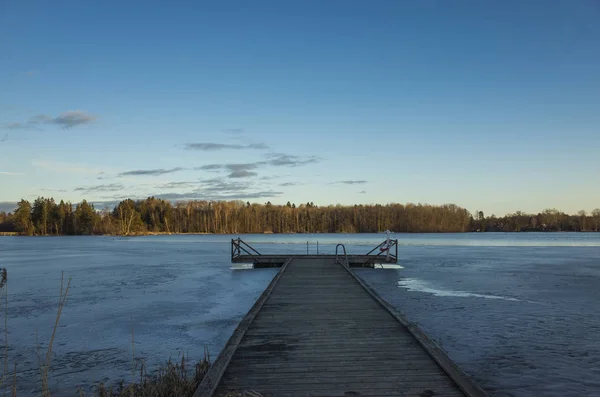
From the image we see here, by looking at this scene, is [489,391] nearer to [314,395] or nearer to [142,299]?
[314,395]

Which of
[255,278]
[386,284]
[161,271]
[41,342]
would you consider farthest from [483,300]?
[161,271]

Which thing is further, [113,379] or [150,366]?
[150,366]

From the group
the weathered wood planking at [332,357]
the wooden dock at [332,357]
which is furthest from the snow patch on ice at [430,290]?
the weathered wood planking at [332,357]

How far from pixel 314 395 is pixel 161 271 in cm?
2373

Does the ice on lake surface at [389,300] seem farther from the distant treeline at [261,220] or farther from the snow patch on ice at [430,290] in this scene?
the distant treeline at [261,220]

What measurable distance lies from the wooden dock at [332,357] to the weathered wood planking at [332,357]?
10 mm

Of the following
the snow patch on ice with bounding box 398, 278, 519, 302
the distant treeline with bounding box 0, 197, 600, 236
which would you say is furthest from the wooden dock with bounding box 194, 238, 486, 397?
the distant treeline with bounding box 0, 197, 600, 236

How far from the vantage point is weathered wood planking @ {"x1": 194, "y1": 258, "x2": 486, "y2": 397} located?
5418mm

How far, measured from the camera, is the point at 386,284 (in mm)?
20109

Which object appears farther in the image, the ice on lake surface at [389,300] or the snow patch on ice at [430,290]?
the snow patch on ice at [430,290]

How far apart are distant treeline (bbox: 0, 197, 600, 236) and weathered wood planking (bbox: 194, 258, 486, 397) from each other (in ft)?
393

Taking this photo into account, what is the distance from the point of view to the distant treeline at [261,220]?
12175cm

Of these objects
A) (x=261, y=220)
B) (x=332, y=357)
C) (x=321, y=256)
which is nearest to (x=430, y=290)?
(x=321, y=256)

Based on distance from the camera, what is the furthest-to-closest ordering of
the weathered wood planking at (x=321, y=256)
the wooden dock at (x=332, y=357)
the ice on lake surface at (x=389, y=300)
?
the weathered wood planking at (x=321, y=256) → the ice on lake surface at (x=389, y=300) → the wooden dock at (x=332, y=357)
